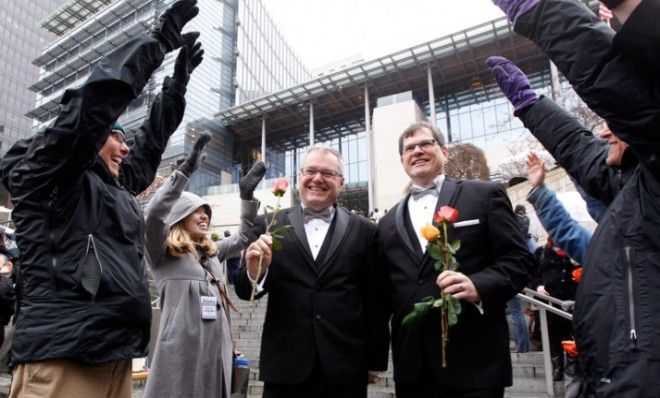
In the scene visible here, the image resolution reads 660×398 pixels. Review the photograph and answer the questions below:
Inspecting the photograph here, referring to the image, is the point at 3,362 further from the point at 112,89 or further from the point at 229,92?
the point at 229,92

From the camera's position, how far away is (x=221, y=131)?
40.1 meters

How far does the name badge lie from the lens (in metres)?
3.27

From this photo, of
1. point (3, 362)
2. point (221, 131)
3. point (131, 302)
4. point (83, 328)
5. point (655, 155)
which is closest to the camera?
point (655, 155)

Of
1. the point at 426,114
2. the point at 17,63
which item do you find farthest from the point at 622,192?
the point at 17,63

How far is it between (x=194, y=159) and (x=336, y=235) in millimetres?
1515

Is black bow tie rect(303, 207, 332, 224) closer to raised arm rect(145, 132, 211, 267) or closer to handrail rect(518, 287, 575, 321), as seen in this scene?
raised arm rect(145, 132, 211, 267)

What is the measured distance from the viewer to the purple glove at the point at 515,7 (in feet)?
5.00

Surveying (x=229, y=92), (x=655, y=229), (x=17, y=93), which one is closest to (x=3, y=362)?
(x=655, y=229)

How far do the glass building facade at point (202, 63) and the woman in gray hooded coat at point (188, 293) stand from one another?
105 feet

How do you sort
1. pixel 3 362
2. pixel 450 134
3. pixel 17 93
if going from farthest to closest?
1. pixel 17 93
2. pixel 450 134
3. pixel 3 362

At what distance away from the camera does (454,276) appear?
2.00 metres

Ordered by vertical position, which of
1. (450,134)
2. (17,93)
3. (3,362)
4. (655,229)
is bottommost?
(3,362)

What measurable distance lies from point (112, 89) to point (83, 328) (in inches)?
44.2

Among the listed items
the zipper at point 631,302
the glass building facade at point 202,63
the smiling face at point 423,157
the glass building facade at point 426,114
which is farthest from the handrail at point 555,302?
the glass building facade at point 202,63
